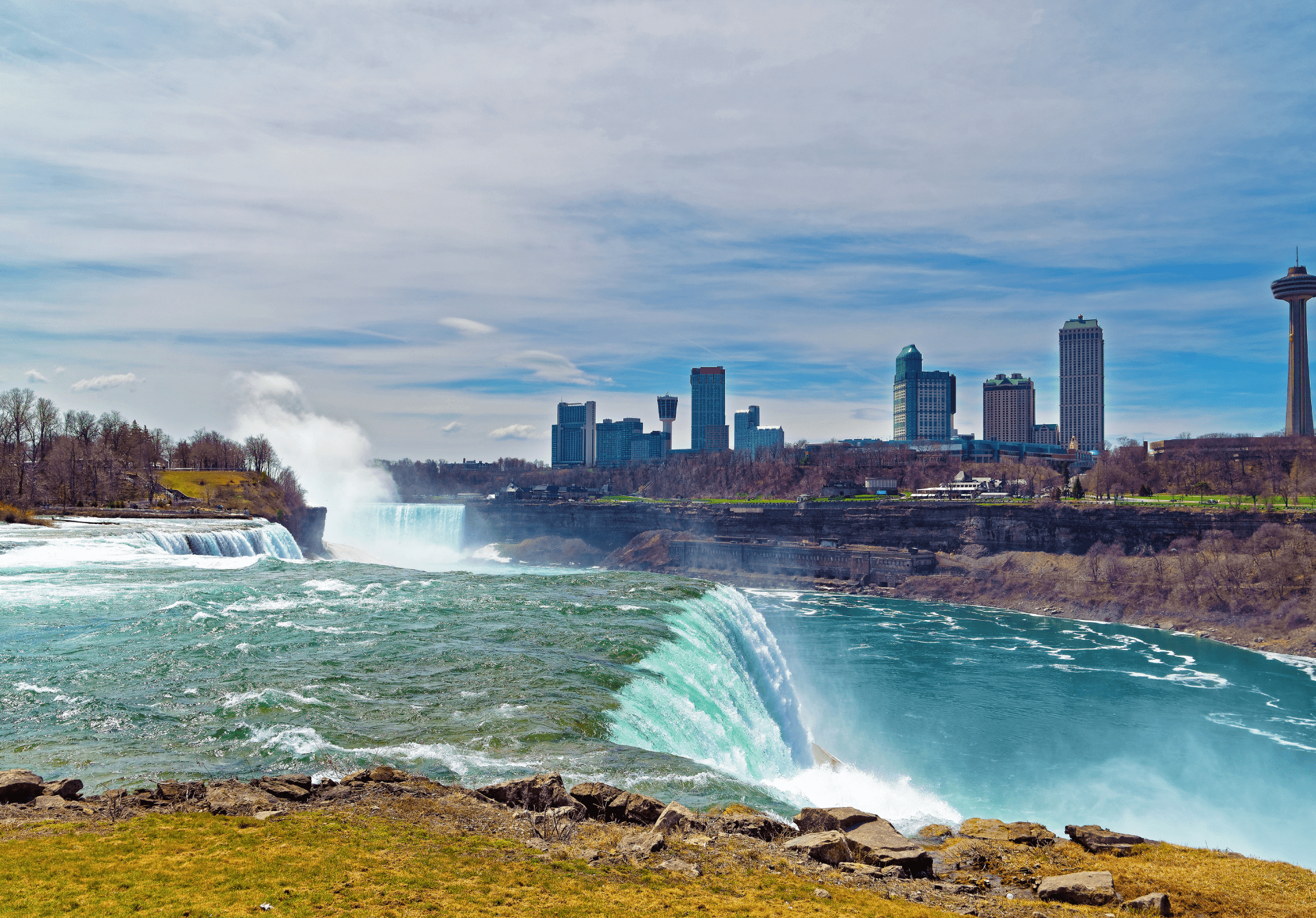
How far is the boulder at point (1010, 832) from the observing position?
1216cm

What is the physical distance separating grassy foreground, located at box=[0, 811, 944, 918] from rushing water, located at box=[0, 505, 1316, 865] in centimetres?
325

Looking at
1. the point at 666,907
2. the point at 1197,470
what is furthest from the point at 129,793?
the point at 1197,470

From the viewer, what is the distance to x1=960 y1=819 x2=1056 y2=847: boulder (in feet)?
39.9

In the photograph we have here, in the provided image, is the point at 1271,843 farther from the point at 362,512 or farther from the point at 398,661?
the point at 362,512

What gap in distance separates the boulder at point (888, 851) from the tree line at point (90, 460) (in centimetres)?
6488

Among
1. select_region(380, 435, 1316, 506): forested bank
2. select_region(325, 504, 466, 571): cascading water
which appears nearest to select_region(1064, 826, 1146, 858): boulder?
select_region(380, 435, 1316, 506): forested bank

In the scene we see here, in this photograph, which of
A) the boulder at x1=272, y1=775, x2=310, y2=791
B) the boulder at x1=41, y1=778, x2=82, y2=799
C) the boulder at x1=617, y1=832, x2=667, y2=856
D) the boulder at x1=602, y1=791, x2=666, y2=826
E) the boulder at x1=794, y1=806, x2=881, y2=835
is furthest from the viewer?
the boulder at x1=794, y1=806, x2=881, y2=835

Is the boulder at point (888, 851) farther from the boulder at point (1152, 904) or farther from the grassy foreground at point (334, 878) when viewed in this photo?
the boulder at point (1152, 904)

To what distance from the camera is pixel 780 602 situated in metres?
65.9

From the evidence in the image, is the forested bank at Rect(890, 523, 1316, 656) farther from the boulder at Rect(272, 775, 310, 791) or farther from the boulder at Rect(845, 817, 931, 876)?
the boulder at Rect(272, 775, 310, 791)

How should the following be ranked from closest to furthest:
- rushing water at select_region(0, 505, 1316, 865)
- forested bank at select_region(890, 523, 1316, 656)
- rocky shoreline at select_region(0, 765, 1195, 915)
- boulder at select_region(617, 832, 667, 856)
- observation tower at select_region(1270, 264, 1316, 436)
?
1. rocky shoreline at select_region(0, 765, 1195, 915)
2. boulder at select_region(617, 832, 667, 856)
3. rushing water at select_region(0, 505, 1316, 865)
4. forested bank at select_region(890, 523, 1316, 656)
5. observation tower at select_region(1270, 264, 1316, 436)

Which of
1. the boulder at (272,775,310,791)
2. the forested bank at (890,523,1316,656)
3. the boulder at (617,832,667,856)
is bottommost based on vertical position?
the forested bank at (890,523,1316,656)

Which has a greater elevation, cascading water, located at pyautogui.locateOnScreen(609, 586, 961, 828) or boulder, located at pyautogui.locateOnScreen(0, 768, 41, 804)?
boulder, located at pyautogui.locateOnScreen(0, 768, 41, 804)

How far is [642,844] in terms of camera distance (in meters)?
10.3
